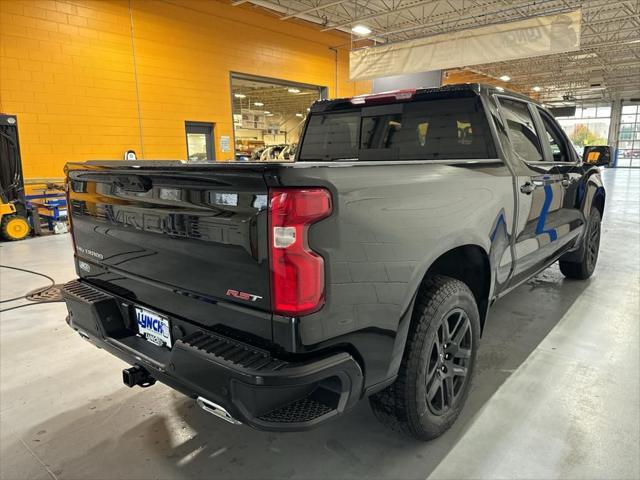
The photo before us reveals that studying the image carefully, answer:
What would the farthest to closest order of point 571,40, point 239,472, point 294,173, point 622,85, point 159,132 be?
1. point 622,85
2. point 159,132
3. point 571,40
4. point 239,472
5. point 294,173

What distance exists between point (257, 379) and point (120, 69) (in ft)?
31.1

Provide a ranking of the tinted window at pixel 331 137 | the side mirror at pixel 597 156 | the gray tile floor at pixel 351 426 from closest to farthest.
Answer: the gray tile floor at pixel 351 426 < the tinted window at pixel 331 137 < the side mirror at pixel 597 156

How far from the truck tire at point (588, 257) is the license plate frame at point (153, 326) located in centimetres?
387

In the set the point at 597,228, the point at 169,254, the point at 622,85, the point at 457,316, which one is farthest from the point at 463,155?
the point at 622,85

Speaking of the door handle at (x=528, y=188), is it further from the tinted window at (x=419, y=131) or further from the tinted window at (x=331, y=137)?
the tinted window at (x=331, y=137)

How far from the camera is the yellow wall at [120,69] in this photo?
25.4 ft

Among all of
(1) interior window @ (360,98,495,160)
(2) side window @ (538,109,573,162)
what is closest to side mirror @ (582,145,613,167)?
(2) side window @ (538,109,573,162)

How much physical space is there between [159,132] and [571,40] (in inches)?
343

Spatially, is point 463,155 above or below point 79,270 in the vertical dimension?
above

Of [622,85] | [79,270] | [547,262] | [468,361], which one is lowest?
[468,361]

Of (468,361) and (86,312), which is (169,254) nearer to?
(86,312)

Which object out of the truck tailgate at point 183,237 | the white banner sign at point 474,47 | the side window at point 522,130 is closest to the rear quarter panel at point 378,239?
the truck tailgate at point 183,237

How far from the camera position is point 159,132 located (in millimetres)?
9695

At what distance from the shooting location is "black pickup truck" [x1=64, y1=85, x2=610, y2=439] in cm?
125
